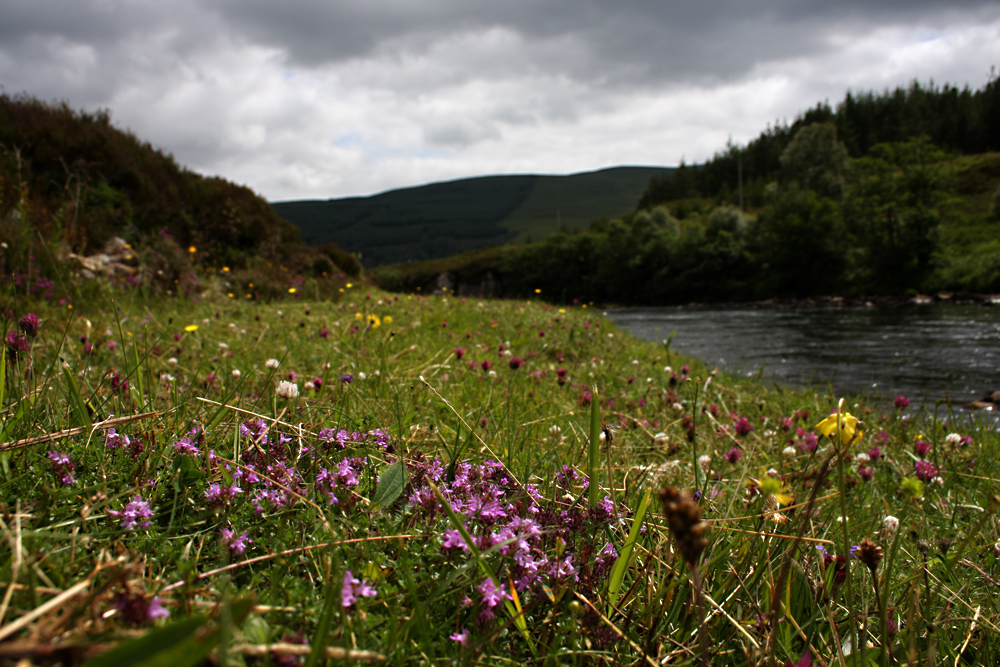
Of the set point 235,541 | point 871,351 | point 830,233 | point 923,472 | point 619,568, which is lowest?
point 871,351

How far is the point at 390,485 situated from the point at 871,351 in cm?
1176

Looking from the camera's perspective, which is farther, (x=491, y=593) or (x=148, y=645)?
(x=491, y=593)

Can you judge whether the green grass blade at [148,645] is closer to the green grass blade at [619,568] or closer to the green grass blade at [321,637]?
the green grass blade at [321,637]

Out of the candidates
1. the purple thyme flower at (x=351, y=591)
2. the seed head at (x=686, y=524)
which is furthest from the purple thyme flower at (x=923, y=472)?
the purple thyme flower at (x=351, y=591)

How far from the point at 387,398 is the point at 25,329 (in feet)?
4.03

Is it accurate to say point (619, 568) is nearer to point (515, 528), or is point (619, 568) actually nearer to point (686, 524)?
point (515, 528)

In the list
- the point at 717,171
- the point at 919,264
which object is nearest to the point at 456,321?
the point at 919,264

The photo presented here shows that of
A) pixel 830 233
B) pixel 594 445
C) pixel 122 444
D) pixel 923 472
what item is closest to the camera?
pixel 594 445

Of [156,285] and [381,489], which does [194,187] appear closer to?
[156,285]

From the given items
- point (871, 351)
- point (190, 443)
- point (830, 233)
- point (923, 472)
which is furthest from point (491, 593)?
point (830, 233)

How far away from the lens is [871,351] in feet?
33.5

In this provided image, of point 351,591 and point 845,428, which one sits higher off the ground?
point 845,428

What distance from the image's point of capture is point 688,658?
0.98 m

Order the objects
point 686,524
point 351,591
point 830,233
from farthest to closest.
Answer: point 830,233
point 351,591
point 686,524
